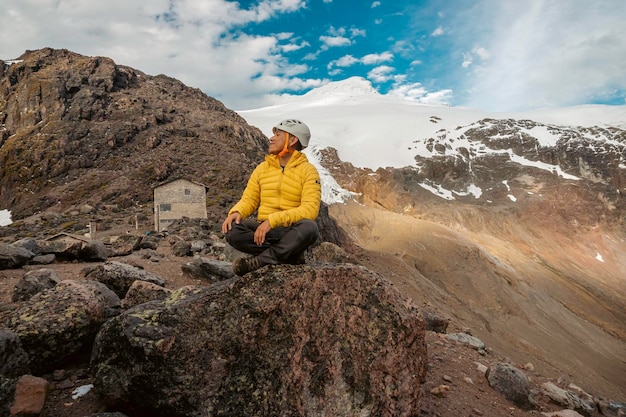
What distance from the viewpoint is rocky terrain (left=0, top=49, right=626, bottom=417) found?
97.2ft

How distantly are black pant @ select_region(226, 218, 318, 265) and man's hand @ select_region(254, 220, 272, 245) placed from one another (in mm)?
229

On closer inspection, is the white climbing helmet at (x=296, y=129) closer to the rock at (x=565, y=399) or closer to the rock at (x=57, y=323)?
the rock at (x=57, y=323)

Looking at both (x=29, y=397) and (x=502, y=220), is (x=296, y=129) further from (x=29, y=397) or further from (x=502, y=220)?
(x=502, y=220)

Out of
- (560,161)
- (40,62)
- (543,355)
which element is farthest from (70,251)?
(560,161)

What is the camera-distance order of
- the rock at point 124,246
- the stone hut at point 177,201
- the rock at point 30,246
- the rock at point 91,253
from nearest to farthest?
the rock at point 30,246, the rock at point 91,253, the rock at point 124,246, the stone hut at point 177,201

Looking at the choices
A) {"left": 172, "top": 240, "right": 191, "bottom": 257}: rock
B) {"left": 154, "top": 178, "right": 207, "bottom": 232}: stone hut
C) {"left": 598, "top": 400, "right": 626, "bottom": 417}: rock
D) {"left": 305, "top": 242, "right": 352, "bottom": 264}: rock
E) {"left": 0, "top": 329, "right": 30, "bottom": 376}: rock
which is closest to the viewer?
{"left": 0, "top": 329, "right": 30, "bottom": 376}: rock

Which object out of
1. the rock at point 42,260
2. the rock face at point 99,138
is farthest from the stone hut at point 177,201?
the rock at point 42,260

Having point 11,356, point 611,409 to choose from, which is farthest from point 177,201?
point 611,409

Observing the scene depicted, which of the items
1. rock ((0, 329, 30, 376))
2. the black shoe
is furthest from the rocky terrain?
the black shoe

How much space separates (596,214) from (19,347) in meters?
106

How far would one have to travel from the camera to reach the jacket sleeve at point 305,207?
4198mm

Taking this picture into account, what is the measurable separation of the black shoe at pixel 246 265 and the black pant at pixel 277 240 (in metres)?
0.07

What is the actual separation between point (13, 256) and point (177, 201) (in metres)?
19.8

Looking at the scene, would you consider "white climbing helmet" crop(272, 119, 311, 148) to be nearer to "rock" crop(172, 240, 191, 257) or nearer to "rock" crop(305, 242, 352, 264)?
"rock" crop(172, 240, 191, 257)
